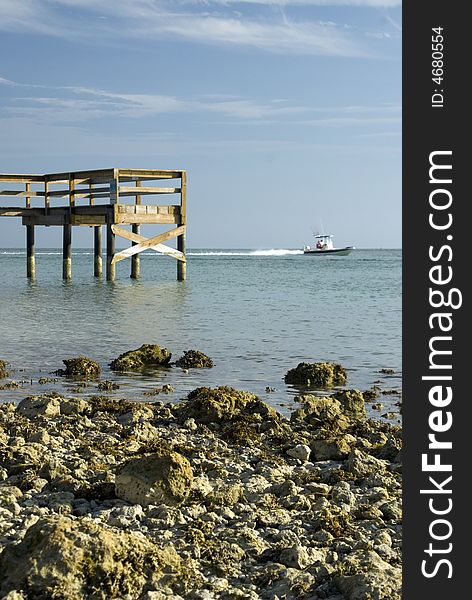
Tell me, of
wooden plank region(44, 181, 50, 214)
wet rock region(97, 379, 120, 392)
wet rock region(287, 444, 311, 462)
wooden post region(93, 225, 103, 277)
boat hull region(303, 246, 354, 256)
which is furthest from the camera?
boat hull region(303, 246, 354, 256)

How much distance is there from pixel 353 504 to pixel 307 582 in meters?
1.55

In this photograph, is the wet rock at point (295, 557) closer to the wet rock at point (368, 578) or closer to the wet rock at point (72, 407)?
the wet rock at point (368, 578)

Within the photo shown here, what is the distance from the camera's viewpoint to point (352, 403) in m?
10.8

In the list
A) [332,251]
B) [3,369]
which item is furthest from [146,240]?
[332,251]

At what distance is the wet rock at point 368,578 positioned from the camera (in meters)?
4.84

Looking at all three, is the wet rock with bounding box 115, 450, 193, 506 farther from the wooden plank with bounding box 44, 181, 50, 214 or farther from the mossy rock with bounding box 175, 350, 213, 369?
the wooden plank with bounding box 44, 181, 50, 214

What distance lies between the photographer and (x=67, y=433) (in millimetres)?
8570

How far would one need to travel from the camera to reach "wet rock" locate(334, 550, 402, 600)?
4.84m

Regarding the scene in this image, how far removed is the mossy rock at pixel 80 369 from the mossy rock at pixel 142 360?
0.48 metres

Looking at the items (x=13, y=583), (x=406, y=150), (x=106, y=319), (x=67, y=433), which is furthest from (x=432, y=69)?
(x=106, y=319)

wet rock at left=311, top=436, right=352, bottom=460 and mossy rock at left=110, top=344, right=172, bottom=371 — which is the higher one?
mossy rock at left=110, top=344, right=172, bottom=371

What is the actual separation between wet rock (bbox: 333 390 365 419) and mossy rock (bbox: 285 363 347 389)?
1753 mm

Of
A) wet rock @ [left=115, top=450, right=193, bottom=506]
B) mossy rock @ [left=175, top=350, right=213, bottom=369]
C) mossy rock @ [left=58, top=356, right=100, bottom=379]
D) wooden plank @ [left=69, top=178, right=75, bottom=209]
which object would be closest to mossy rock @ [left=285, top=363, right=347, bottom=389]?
mossy rock @ [left=175, top=350, right=213, bottom=369]

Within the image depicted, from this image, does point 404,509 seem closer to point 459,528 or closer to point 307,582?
point 459,528
